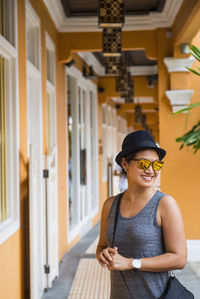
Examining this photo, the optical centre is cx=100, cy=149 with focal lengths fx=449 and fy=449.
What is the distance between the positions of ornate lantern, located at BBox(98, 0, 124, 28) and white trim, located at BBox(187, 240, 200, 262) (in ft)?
10.9

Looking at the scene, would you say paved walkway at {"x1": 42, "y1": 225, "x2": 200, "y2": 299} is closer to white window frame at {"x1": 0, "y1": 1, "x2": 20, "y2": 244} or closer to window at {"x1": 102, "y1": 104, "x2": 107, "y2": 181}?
white window frame at {"x1": 0, "y1": 1, "x2": 20, "y2": 244}

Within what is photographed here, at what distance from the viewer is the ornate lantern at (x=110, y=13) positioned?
3.73m

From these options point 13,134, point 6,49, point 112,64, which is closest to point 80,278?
point 13,134

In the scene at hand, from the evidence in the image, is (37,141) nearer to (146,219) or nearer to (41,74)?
(41,74)

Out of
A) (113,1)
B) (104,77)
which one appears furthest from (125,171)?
(104,77)

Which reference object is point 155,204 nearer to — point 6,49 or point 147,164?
point 147,164

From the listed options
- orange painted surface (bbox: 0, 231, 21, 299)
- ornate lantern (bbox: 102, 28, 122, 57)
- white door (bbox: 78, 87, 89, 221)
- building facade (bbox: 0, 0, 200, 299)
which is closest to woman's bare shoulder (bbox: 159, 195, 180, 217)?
building facade (bbox: 0, 0, 200, 299)

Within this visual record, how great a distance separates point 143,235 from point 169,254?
0.12 m

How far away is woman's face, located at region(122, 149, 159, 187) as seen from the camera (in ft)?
5.80

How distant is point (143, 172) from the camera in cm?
176

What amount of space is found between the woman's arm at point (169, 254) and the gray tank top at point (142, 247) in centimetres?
4

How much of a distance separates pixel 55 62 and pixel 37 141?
1.67 m

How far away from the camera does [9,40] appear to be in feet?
12.8

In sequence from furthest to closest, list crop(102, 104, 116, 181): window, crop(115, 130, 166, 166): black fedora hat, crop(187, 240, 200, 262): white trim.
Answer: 1. crop(102, 104, 116, 181): window
2. crop(187, 240, 200, 262): white trim
3. crop(115, 130, 166, 166): black fedora hat
